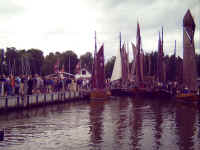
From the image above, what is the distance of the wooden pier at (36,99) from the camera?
2379 cm

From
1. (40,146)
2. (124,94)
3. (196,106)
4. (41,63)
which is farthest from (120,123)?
(41,63)

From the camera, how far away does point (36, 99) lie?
28.4 m

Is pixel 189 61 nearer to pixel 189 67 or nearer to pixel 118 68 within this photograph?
pixel 189 67

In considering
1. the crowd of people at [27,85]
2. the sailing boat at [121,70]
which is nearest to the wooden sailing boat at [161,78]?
the sailing boat at [121,70]

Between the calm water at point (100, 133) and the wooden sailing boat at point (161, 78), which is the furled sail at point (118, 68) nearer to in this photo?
the wooden sailing boat at point (161, 78)

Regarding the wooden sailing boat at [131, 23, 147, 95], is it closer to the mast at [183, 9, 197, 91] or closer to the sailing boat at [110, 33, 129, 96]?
the sailing boat at [110, 33, 129, 96]

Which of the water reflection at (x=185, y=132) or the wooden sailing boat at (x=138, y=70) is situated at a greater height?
the wooden sailing boat at (x=138, y=70)

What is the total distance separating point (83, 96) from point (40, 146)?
2636 centimetres

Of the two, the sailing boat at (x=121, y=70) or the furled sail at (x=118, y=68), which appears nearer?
the sailing boat at (x=121, y=70)

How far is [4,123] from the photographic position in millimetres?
18750

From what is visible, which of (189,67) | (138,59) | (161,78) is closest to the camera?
(189,67)

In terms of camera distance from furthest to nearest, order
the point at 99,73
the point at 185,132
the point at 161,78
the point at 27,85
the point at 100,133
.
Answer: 1. the point at 161,78
2. the point at 99,73
3. the point at 27,85
4. the point at 185,132
5. the point at 100,133

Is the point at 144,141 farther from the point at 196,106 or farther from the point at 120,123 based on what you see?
the point at 196,106

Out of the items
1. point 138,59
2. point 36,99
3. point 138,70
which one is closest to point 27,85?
point 36,99
